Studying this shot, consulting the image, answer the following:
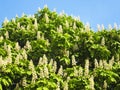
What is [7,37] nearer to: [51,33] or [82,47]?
[51,33]

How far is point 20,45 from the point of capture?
37.3 m

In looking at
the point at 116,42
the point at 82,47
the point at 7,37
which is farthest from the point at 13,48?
the point at 116,42

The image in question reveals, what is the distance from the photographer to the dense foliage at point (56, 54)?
30.1 meters

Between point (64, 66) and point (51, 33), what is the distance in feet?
11.4

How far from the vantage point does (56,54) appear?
34.3m

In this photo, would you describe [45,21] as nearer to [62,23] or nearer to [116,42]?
[62,23]

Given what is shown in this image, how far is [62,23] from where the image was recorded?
38.6 meters

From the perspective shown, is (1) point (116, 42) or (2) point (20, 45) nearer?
(1) point (116, 42)

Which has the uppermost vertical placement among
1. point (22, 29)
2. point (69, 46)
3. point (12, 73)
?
point (22, 29)

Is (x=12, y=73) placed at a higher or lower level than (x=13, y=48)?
lower

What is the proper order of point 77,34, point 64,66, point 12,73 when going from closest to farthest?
point 12,73
point 64,66
point 77,34

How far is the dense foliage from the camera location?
30.1 m

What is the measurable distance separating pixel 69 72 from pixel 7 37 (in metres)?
6.63

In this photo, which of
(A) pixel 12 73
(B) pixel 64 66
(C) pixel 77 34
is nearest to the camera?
(A) pixel 12 73
